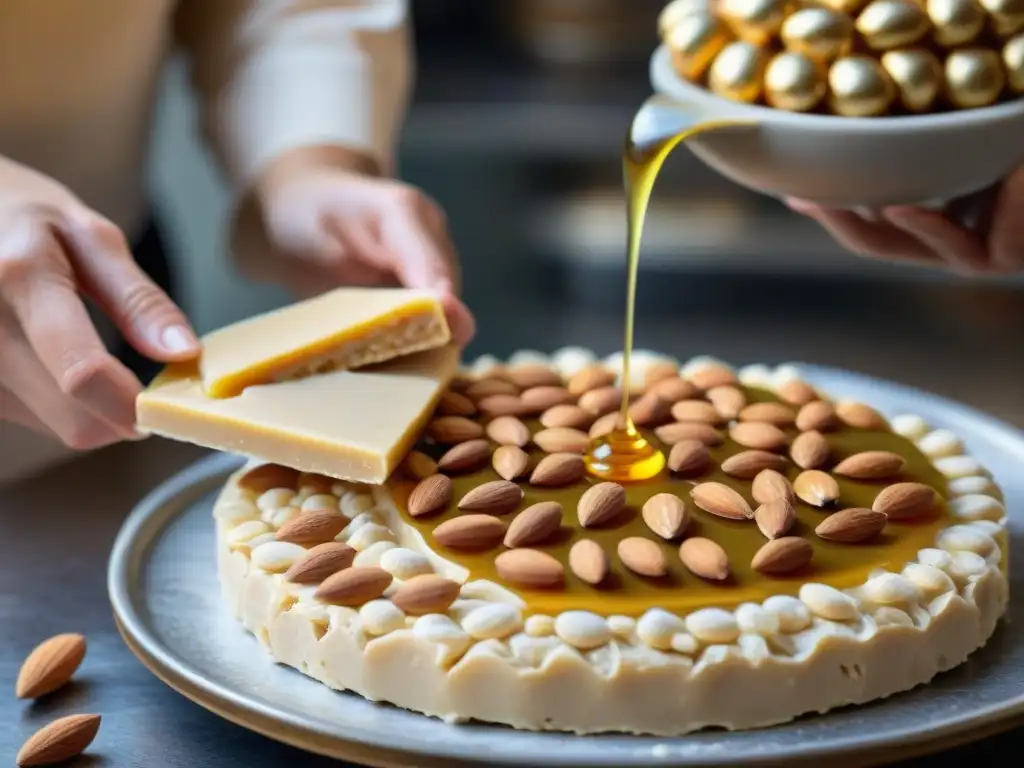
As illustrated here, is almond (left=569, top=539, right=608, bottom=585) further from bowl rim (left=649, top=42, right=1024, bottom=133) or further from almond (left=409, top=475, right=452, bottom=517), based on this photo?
bowl rim (left=649, top=42, right=1024, bottom=133)

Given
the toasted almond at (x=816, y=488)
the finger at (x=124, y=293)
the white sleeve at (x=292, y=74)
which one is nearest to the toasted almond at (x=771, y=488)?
the toasted almond at (x=816, y=488)

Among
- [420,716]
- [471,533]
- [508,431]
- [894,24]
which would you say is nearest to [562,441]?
[508,431]

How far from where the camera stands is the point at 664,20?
1001 millimetres

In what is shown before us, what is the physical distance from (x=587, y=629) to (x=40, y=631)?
1.32ft

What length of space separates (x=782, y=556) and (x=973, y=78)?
345 millimetres

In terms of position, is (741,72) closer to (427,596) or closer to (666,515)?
(666,515)

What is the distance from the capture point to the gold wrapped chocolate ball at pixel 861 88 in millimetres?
877

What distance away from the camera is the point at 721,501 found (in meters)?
0.85

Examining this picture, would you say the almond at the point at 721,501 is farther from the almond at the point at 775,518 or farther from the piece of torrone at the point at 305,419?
the piece of torrone at the point at 305,419

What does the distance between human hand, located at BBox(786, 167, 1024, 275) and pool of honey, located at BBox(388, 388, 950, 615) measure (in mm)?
235

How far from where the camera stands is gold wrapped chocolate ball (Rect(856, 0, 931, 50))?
90cm

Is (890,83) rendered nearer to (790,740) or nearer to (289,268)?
(790,740)

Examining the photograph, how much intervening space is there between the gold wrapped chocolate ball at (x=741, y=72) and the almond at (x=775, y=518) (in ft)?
0.91

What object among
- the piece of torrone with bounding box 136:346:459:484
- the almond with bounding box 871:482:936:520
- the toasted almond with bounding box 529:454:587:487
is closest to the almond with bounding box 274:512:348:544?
the piece of torrone with bounding box 136:346:459:484
